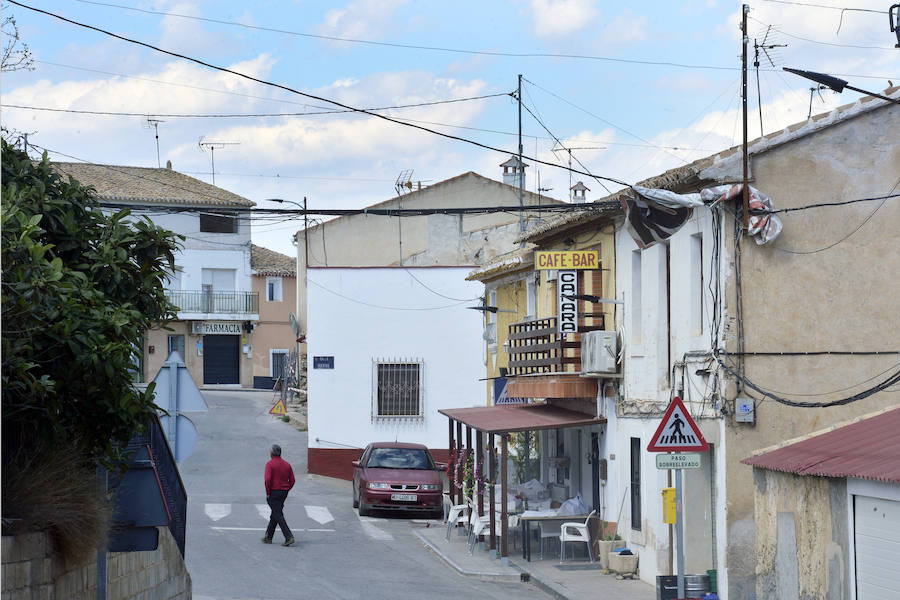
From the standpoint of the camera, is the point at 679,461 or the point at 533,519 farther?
the point at 533,519

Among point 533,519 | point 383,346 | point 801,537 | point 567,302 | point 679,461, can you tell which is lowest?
point 533,519

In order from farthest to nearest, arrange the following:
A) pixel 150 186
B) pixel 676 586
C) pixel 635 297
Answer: pixel 150 186, pixel 635 297, pixel 676 586

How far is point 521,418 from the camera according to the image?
21.2 m

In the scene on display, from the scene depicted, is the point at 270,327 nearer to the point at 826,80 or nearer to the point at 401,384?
the point at 401,384

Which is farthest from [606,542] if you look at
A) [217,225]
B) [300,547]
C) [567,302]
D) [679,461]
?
[217,225]

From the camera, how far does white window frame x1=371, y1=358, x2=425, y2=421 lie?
108ft

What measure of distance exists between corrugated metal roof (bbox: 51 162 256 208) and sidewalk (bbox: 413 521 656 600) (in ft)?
115

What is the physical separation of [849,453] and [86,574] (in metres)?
7.09

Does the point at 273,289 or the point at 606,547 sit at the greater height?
the point at 273,289

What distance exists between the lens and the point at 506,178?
44.0m

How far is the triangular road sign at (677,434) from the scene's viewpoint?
42.1 feet

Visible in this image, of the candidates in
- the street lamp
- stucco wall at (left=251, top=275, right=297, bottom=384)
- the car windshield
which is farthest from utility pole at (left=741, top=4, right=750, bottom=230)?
stucco wall at (left=251, top=275, right=297, bottom=384)

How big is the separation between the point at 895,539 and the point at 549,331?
1068cm

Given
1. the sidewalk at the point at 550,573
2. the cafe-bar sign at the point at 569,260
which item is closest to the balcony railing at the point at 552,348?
the cafe-bar sign at the point at 569,260
